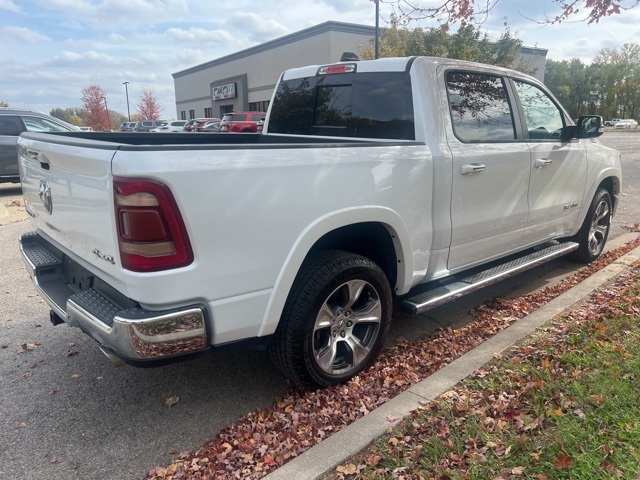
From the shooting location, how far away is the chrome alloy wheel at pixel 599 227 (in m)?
5.65

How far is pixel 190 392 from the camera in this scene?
10.7 feet

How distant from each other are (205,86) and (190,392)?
51.7 metres

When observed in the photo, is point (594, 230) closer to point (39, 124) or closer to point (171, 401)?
point (171, 401)

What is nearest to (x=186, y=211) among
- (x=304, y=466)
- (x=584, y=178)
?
(x=304, y=466)

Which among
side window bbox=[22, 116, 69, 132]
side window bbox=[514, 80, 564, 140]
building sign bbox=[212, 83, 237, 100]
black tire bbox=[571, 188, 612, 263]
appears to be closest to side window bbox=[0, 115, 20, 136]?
side window bbox=[22, 116, 69, 132]

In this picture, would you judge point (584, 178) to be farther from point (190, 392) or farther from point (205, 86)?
point (205, 86)

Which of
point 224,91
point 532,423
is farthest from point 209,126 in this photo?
point 532,423

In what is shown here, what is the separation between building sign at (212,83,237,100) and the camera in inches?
1701

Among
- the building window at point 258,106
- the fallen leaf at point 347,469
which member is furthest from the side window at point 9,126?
the building window at point 258,106

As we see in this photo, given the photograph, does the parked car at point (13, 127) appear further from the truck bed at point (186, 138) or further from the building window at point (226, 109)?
the building window at point (226, 109)

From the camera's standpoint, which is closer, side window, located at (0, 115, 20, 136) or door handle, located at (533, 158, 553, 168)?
door handle, located at (533, 158, 553, 168)

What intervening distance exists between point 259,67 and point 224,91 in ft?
17.8

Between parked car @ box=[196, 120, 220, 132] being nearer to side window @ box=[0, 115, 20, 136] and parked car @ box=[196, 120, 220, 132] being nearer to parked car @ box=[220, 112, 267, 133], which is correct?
parked car @ box=[220, 112, 267, 133]

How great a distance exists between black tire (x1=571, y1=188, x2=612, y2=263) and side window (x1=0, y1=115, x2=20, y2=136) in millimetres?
11530
